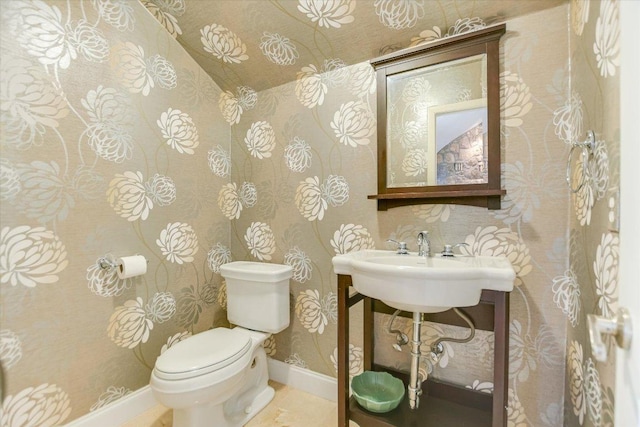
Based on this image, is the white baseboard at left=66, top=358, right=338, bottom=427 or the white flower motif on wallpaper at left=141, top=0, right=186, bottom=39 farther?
the white flower motif on wallpaper at left=141, top=0, right=186, bottom=39

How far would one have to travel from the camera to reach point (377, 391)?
1391 mm

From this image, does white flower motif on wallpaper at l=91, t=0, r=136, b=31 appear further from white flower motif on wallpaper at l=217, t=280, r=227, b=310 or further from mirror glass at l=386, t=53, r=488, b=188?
white flower motif on wallpaper at l=217, t=280, r=227, b=310

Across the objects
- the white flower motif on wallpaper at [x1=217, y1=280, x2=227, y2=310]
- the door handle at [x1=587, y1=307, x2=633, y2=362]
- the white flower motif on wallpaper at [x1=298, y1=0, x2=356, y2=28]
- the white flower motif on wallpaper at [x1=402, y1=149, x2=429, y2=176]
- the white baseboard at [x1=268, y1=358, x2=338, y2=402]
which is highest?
the white flower motif on wallpaper at [x1=298, y1=0, x2=356, y2=28]

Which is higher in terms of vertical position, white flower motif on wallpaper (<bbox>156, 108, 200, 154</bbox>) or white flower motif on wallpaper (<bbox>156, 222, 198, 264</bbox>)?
white flower motif on wallpaper (<bbox>156, 108, 200, 154</bbox>)

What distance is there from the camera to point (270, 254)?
185 centimetres

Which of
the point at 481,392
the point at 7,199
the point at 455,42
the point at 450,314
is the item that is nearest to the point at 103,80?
the point at 7,199

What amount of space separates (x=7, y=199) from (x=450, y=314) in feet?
6.38

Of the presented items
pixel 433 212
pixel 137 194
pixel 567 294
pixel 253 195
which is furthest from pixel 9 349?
pixel 567 294

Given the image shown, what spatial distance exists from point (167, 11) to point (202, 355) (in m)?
1.84

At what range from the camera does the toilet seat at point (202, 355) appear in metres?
1.17

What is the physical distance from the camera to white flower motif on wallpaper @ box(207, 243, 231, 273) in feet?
6.22

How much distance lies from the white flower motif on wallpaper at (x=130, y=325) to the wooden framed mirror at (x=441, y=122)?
1.40m

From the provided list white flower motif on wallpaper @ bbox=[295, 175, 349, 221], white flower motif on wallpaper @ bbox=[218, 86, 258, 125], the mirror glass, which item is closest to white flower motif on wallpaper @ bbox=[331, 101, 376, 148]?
the mirror glass

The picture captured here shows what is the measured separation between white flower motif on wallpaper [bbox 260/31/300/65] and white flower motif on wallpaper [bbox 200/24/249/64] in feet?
0.47
